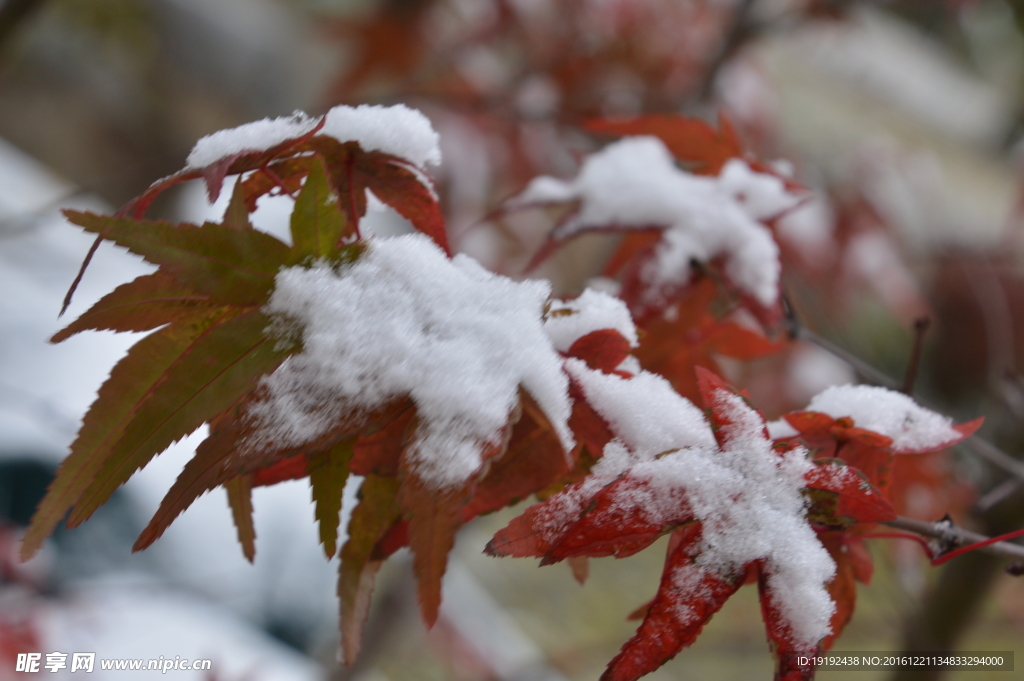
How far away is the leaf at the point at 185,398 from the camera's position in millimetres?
291

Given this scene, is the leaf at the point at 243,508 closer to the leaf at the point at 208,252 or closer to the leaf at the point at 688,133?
the leaf at the point at 208,252

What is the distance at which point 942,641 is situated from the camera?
764mm

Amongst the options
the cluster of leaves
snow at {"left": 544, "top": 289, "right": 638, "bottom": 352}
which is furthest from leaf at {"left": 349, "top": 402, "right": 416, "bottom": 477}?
snow at {"left": 544, "top": 289, "right": 638, "bottom": 352}

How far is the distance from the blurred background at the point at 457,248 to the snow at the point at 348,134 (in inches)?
4.7

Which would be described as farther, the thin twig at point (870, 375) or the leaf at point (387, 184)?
the thin twig at point (870, 375)

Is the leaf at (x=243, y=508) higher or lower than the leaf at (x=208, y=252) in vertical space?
lower

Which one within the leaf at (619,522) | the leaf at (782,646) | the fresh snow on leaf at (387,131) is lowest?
the leaf at (782,646)

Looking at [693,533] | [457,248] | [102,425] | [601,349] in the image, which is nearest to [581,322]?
[601,349]

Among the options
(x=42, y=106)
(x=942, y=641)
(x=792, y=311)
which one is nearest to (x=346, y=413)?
(x=792, y=311)

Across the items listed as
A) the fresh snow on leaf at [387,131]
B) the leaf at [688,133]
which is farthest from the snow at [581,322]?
the leaf at [688,133]

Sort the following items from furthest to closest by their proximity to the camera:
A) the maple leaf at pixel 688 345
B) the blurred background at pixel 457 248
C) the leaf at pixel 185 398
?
the blurred background at pixel 457 248
the maple leaf at pixel 688 345
the leaf at pixel 185 398

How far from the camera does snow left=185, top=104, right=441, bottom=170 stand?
1.14 feet

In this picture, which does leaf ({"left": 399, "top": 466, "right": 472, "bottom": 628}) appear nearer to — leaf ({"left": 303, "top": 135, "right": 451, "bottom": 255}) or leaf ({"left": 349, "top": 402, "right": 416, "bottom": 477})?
leaf ({"left": 349, "top": 402, "right": 416, "bottom": 477})

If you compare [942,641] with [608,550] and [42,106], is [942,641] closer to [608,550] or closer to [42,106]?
[608,550]
